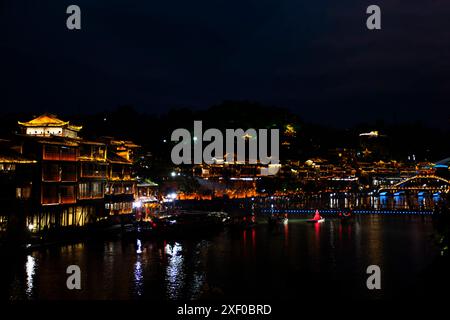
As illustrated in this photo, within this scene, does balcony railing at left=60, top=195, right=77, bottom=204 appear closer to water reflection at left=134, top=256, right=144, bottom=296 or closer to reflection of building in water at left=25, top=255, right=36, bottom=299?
reflection of building in water at left=25, top=255, right=36, bottom=299

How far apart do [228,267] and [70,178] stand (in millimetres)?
14045

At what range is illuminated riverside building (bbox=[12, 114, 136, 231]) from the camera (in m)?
33.1

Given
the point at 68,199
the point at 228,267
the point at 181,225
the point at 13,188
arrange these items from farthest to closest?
the point at 181,225 < the point at 68,199 < the point at 13,188 < the point at 228,267

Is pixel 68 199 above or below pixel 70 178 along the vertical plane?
below

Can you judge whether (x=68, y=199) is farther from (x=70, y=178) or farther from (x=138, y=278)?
(x=138, y=278)

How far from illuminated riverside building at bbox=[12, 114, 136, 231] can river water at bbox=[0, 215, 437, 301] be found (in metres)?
3.30

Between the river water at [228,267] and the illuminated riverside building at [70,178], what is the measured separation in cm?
330

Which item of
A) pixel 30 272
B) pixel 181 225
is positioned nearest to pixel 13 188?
pixel 30 272

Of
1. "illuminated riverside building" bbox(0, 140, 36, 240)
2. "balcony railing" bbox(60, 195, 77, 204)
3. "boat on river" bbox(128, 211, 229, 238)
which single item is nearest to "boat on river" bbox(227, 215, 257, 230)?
"boat on river" bbox(128, 211, 229, 238)

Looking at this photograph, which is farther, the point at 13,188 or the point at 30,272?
the point at 13,188

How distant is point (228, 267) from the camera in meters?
28.7

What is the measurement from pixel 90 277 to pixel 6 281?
385 centimetres

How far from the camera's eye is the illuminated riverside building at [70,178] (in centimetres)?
3312
